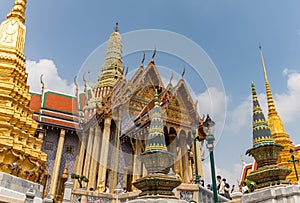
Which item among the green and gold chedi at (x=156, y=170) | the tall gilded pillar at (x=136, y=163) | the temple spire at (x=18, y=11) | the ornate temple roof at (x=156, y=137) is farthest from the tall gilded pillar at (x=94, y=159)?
the green and gold chedi at (x=156, y=170)

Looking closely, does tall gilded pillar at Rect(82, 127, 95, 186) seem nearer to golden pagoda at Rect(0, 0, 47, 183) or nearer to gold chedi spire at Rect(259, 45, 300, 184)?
golden pagoda at Rect(0, 0, 47, 183)

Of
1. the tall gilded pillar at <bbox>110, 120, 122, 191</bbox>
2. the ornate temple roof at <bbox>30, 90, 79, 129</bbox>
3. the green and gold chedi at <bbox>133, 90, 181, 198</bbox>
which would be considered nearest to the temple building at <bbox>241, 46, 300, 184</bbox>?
the tall gilded pillar at <bbox>110, 120, 122, 191</bbox>

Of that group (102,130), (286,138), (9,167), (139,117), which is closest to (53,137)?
(102,130)

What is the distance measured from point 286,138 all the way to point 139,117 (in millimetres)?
7540

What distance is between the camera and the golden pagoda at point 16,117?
Answer: 28.1 ft

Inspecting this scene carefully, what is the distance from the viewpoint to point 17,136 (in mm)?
9211

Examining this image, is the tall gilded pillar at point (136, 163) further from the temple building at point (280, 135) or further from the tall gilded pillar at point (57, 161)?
the temple building at point (280, 135)

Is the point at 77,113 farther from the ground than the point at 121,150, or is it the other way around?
the point at 77,113

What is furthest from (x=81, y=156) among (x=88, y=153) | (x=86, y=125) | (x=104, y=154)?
(x=104, y=154)

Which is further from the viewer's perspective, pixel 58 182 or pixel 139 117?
pixel 58 182

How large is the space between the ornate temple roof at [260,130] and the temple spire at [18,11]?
11.6m

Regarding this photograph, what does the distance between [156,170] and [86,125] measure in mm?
13548

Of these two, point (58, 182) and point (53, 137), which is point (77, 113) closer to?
point (53, 137)

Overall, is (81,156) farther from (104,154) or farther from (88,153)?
(104,154)
